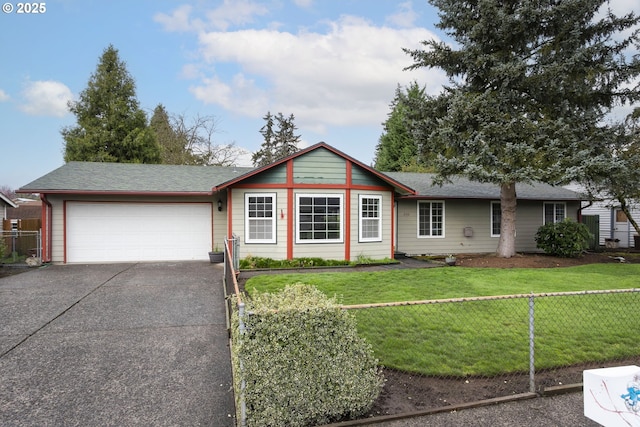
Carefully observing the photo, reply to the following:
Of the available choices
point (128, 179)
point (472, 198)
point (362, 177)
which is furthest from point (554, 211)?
point (128, 179)

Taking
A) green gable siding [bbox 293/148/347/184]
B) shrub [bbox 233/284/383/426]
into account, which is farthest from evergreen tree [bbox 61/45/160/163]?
shrub [bbox 233/284/383/426]

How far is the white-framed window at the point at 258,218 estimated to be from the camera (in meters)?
11.6

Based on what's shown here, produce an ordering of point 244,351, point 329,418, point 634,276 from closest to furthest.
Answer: point 244,351 < point 329,418 < point 634,276

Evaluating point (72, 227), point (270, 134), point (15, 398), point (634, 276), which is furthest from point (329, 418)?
point (270, 134)

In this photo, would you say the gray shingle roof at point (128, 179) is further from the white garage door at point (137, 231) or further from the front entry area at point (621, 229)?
the front entry area at point (621, 229)

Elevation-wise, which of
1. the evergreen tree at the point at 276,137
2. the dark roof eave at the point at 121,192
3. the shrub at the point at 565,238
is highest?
the evergreen tree at the point at 276,137

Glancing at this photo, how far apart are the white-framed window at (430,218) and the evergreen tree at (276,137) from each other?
84.0 feet

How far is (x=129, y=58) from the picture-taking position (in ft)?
75.8

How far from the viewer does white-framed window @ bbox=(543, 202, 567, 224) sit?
52.9ft

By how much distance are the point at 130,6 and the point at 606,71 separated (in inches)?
610

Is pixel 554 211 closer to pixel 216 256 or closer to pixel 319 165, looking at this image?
pixel 319 165

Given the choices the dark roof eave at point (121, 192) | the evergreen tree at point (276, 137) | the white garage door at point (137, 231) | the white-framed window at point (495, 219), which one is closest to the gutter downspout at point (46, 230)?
the white garage door at point (137, 231)

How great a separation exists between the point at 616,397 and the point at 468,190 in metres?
14.4

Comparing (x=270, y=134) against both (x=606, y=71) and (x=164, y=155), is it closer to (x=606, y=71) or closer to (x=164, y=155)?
(x=164, y=155)
